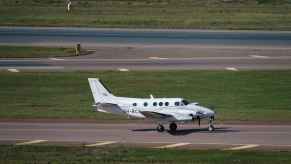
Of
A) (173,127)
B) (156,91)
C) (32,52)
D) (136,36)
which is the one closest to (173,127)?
(173,127)

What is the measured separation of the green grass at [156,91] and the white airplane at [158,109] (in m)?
3.51

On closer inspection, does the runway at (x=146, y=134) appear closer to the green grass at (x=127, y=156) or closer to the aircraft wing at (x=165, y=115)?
the aircraft wing at (x=165, y=115)

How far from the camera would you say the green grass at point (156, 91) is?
54.6m

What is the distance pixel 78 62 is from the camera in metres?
76.9

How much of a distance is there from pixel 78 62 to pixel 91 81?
26.9 m

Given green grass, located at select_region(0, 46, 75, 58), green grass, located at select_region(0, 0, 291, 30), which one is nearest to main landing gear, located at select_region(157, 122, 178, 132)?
green grass, located at select_region(0, 46, 75, 58)

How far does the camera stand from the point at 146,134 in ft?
156

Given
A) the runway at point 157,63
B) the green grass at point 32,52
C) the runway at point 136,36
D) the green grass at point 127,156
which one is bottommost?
the green grass at point 127,156

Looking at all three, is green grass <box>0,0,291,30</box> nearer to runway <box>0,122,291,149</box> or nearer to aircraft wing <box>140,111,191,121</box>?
runway <box>0,122,291,149</box>

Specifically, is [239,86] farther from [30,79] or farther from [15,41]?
[15,41]

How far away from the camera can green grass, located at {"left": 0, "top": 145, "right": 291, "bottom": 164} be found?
39500 millimetres

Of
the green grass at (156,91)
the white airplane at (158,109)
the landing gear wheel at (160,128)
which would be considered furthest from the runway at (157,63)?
the landing gear wheel at (160,128)

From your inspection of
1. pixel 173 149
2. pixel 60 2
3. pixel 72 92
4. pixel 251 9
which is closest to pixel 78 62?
pixel 72 92

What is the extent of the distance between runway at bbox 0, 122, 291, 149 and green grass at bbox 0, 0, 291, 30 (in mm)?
52881
